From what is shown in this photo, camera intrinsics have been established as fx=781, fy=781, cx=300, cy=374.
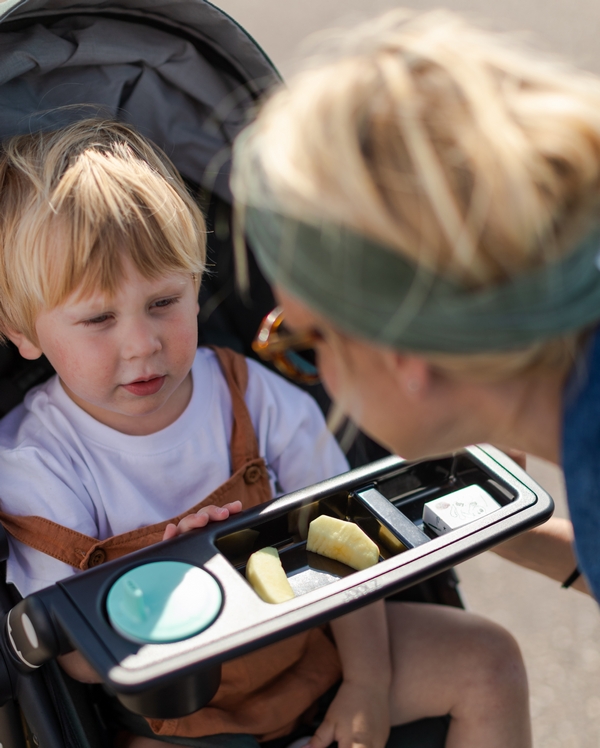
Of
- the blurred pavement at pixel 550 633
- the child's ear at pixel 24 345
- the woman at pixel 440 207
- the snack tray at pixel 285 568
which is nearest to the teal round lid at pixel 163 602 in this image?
the snack tray at pixel 285 568

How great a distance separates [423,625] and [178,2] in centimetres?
103

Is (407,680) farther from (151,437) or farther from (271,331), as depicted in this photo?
(271,331)

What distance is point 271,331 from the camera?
80cm

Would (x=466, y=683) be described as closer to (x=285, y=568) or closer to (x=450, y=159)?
(x=285, y=568)

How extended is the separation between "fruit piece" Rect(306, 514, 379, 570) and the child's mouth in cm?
32

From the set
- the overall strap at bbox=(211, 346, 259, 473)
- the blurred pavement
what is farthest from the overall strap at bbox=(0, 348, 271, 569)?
the blurred pavement

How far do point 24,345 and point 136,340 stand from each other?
0.22m

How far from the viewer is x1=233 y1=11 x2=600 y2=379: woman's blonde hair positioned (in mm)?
579

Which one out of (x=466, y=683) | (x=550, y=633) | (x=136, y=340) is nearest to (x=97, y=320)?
(x=136, y=340)

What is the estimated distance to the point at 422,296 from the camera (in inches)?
23.8

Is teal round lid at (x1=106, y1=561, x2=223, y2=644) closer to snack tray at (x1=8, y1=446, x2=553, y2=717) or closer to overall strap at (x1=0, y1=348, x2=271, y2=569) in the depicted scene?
snack tray at (x1=8, y1=446, x2=553, y2=717)

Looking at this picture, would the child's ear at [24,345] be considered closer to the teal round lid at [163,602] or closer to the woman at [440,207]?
the teal round lid at [163,602]

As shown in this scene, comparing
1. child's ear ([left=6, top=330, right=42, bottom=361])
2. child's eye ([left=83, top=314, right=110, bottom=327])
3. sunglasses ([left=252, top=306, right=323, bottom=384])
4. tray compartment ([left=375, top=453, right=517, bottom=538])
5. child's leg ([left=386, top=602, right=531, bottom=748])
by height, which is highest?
sunglasses ([left=252, top=306, right=323, bottom=384])

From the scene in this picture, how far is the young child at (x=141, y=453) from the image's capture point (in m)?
1.08
